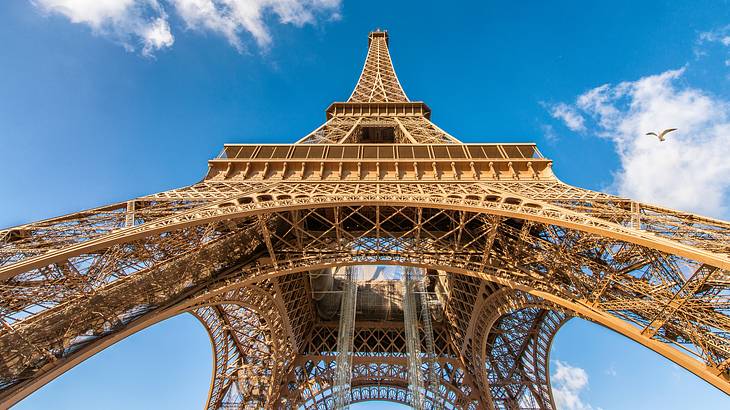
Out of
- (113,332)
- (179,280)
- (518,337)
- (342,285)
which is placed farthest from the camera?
(342,285)

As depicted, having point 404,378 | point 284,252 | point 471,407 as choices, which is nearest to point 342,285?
point 404,378

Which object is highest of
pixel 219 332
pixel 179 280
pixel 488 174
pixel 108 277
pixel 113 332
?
pixel 488 174

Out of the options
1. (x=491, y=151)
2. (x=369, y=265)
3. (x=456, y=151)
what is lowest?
(x=369, y=265)

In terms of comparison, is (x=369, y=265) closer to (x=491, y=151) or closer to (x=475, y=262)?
(x=475, y=262)

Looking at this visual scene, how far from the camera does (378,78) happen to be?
30.7m

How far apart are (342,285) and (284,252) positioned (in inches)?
454

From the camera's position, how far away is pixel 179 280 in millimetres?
11039

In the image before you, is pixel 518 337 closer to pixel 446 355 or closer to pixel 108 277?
pixel 446 355

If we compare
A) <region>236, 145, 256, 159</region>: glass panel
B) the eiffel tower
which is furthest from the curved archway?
<region>236, 145, 256, 159</region>: glass panel

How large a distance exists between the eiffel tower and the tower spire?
3.92m

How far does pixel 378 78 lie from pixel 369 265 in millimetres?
20120

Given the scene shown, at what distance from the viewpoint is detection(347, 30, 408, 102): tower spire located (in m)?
27.5

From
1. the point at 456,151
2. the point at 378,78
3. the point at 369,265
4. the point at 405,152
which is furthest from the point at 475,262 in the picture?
the point at 378,78

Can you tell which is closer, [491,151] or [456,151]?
[456,151]
